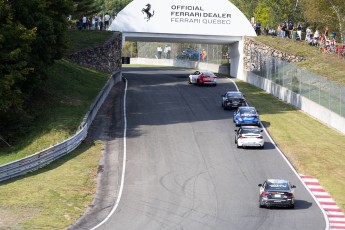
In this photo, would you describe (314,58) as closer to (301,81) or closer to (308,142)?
(301,81)

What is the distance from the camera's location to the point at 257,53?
83.0 metres

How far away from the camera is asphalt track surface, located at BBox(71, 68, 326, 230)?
Answer: 35.2m

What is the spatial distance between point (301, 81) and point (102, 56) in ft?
75.3

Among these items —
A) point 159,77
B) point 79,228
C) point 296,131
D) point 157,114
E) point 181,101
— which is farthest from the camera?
point 159,77

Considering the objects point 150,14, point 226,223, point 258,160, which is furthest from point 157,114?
point 226,223

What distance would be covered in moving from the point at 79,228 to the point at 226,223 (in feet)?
21.7

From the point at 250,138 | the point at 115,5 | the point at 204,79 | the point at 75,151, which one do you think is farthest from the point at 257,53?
the point at 115,5

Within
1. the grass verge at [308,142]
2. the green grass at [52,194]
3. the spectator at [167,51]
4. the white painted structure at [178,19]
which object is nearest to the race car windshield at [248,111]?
the grass verge at [308,142]

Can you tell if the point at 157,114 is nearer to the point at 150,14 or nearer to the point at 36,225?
the point at 150,14

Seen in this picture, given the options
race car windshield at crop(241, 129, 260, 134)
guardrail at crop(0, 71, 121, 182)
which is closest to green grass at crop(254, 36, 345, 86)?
race car windshield at crop(241, 129, 260, 134)

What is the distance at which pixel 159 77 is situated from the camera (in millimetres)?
92812

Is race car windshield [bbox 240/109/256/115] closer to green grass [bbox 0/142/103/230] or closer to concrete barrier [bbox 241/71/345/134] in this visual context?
concrete barrier [bbox 241/71/345/134]

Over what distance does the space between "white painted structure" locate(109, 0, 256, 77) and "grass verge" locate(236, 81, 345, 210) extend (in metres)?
17.1

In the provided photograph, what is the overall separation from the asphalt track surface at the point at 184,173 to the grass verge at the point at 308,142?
140 cm
